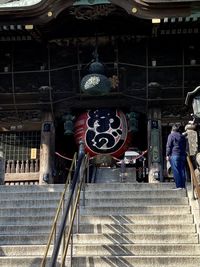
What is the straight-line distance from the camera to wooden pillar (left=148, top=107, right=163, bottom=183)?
1321 cm

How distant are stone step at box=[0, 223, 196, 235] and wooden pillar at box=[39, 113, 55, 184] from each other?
5335 mm

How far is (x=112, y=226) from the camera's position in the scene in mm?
8023

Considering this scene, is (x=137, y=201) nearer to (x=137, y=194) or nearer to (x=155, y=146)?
(x=137, y=194)

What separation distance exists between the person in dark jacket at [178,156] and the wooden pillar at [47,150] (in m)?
4.56

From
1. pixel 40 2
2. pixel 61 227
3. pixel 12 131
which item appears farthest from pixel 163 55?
pixel 61 227

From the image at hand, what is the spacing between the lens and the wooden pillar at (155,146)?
13.2 meters

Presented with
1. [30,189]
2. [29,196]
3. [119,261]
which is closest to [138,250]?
[119,261]

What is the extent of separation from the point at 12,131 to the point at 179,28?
5418mm

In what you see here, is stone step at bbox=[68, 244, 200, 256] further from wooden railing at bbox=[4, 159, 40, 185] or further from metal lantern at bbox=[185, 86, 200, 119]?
wooden railing at bbox=[4, 159, 40, 185]

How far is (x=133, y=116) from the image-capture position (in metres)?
13.8

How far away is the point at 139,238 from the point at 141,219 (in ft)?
1.79

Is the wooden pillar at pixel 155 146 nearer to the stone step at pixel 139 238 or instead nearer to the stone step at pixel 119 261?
the stone step at pixel 139 238

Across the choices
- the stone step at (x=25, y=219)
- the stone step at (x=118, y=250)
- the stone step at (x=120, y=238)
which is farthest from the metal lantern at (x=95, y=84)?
the stone step at (x=118, y=250)

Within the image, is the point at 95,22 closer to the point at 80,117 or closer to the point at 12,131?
the point at 80,117
